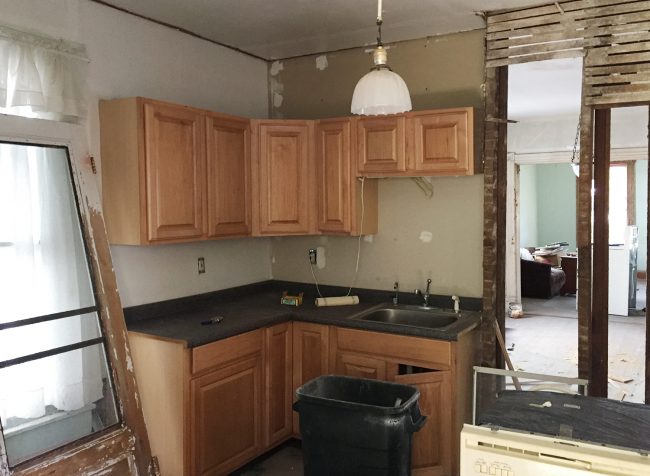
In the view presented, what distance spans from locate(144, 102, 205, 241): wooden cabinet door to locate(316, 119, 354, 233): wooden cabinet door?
0.86 m

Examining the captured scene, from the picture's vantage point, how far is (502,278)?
3648 millimetres

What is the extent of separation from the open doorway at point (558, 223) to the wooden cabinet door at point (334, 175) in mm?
1149

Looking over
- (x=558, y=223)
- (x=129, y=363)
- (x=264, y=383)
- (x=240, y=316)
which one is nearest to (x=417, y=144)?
(x=240, y=316)

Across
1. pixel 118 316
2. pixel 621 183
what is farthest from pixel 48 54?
pixel 621 183

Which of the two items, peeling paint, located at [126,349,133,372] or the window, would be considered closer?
the window

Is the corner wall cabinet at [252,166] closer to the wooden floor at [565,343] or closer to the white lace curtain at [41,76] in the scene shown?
the white lace curtain at [41,76]

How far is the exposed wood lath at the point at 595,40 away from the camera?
3064 millimetres

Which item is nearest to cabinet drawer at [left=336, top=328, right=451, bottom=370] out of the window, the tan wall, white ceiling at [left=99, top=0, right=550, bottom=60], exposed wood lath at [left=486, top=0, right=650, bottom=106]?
the tan wall

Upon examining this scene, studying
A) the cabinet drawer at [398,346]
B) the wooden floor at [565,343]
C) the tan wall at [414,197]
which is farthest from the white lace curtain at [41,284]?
the wooden floor at [565,343]

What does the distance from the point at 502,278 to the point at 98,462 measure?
256 cm

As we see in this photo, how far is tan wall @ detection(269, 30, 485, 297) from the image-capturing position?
12.0ft

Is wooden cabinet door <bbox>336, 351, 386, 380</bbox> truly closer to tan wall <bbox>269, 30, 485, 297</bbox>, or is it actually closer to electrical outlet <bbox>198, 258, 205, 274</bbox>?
tan wall <bbox>269, 30, 485, 297</bbox>

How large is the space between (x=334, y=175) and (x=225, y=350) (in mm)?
1398

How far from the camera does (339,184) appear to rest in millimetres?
3793
